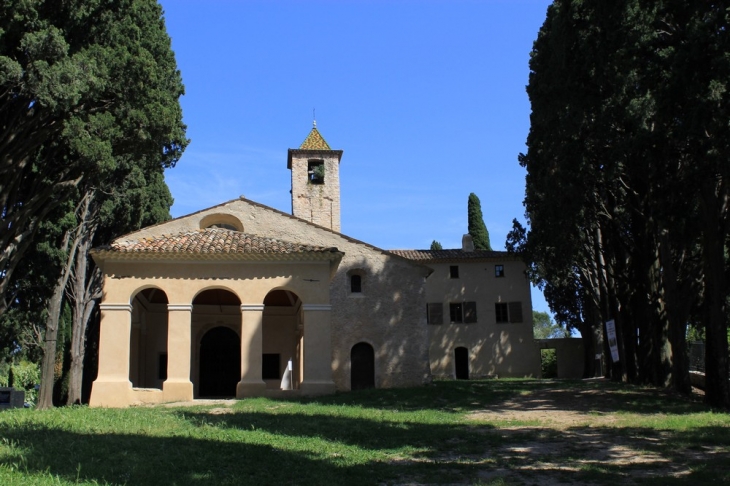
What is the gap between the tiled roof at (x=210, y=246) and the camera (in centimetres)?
1995

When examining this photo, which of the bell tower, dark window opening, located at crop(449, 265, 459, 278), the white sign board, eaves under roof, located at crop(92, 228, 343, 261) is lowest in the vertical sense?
the white sign board

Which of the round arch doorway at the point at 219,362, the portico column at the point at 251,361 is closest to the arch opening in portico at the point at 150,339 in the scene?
the round arch doorway at the point at 219,362

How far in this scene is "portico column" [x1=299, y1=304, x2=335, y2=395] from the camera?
20172 millimetres

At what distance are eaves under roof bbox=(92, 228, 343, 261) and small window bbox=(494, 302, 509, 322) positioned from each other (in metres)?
21.5

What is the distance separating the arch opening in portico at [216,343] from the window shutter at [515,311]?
1968 cm

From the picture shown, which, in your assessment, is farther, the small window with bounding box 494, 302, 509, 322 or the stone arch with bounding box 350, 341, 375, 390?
the small window with bounding box 494, 302, 509, 322

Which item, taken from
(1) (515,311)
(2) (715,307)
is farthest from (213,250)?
(1) (515,311)

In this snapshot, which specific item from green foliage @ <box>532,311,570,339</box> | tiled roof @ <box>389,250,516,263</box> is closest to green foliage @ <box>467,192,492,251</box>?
tiled roof @ <box>389,250,516,263</box>

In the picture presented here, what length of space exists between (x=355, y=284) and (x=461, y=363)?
1593 cm

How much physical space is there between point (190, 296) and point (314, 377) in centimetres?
433

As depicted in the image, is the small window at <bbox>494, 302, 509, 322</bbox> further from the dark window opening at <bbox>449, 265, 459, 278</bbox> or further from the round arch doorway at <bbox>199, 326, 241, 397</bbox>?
the round arch doorway at <bbox>199, 326, 241, 397</bbox>

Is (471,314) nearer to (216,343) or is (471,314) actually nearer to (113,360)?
(216,343)

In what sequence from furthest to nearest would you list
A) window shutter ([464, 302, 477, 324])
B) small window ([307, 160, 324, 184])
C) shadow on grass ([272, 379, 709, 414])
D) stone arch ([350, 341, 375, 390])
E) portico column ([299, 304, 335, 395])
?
1. window shutter ([464, 302, 477, 324])
2. small window ([307, 160, 324, 184])
3. stone arch ([350, 341, 375, 390])
4. portico column ([299, 304, 335, 395])
5. shadow on grass ([272, 379, 709, 414])

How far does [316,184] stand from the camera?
37594 millimetres
